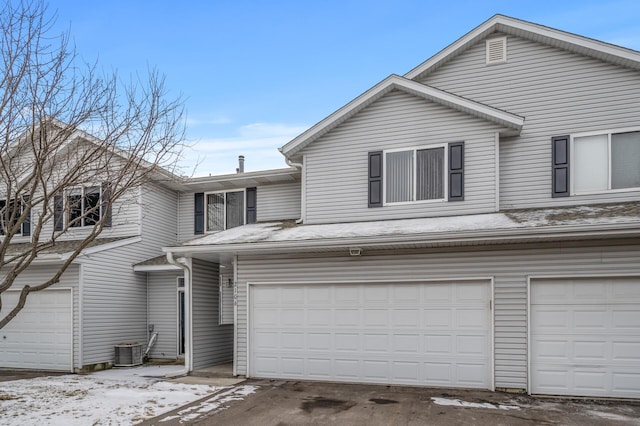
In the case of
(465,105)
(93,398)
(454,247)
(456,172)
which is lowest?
(93,398)

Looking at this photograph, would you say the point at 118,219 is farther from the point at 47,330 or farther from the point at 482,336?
the point at 482,336

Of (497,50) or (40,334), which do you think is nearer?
(497,50)

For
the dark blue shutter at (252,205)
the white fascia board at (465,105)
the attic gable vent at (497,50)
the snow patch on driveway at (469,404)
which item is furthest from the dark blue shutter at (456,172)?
the dark blue shutter at (252,205)

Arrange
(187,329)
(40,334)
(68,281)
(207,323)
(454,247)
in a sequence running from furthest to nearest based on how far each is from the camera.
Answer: (40,334), (68,281), (207,323), (187,329), (454,247)

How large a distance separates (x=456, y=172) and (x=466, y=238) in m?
2.31

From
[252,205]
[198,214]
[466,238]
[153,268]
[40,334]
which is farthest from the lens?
[198,214]

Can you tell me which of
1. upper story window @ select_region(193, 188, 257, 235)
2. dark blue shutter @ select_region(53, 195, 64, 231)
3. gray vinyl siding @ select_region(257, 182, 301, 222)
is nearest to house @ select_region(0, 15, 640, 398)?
dark blue shutter @ select_region(53, 195, 64, 231)

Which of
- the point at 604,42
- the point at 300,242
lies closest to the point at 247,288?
the point at 300,242

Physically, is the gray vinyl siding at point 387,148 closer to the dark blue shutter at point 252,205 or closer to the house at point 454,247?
the house at point 454,247

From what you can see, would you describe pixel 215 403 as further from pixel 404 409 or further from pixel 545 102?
pixel 545 102

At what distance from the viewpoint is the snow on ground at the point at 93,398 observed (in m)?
7.14

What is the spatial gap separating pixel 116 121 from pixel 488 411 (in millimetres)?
8617

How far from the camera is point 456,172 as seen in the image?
10156 millimetres

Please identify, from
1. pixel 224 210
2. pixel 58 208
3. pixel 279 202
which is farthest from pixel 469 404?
pixel 58 208
